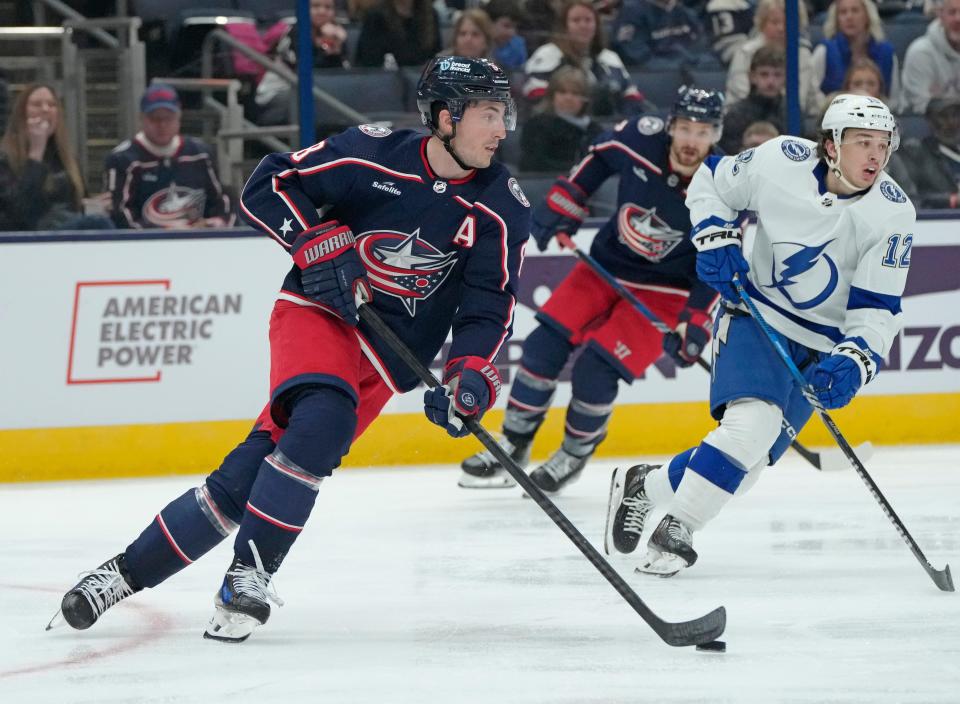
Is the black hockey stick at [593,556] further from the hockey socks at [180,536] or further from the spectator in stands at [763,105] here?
the spectator in stands at [763,105]

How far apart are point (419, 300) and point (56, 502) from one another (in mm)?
2098

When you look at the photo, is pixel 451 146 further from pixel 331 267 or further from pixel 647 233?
pixel 647 233

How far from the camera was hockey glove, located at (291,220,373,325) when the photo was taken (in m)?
2.81

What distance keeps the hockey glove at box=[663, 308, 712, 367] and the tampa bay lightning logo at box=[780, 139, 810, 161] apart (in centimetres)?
103

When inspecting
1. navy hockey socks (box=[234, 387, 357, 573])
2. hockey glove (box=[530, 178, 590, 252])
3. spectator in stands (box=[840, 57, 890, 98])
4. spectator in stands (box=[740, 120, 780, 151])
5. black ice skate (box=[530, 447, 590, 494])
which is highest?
navy hockey socks (box=[234, 387, 357, 573])

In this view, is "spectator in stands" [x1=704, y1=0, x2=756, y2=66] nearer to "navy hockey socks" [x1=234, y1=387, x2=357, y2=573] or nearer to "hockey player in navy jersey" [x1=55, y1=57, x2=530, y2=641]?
"hockey player in navy jersey" [x1=55, y1=57, x2=530, y2=641]

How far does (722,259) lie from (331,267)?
98cm

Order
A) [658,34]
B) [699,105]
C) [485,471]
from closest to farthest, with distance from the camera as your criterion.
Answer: [699,105]
[485,471]
[658,34]

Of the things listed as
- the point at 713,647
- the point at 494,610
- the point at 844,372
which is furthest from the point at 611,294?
the point at 713,647

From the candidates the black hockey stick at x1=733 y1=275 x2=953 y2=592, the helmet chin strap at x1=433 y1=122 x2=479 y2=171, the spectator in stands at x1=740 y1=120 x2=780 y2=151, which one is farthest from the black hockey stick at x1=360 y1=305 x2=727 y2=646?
the spectator in stands at x1=740 y1=120 x2=780 y2=151

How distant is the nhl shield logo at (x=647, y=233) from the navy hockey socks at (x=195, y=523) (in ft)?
6.71

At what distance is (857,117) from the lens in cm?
318

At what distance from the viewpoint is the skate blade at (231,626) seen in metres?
2.76

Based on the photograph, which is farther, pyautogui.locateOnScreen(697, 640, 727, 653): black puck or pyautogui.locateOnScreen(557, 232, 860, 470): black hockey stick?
pyautogui.locateOnScreen(557, 232, 860, 470): black hockey stick
